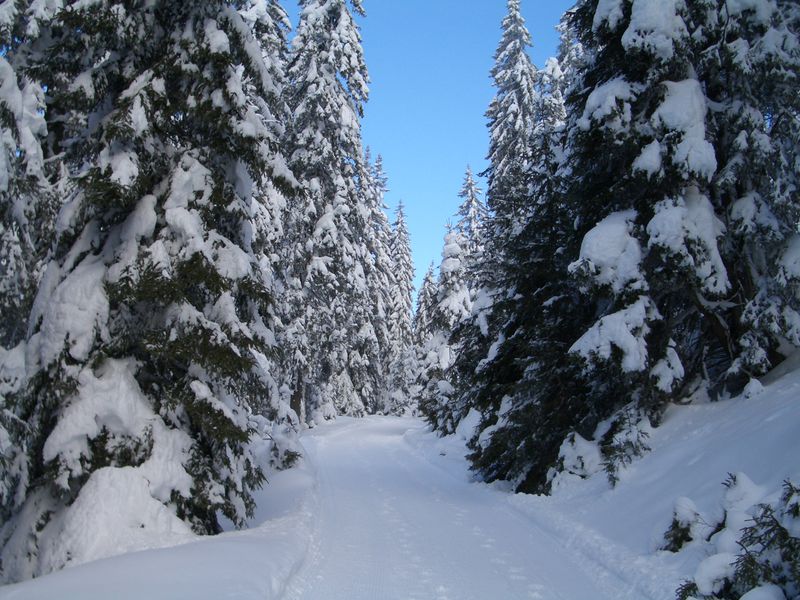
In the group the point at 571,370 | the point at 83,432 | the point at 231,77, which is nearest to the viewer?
the point at 83,432

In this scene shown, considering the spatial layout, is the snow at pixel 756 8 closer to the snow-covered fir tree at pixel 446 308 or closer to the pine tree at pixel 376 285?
the snow-covered fir tree at pixel 446 308

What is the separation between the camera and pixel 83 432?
772 cm

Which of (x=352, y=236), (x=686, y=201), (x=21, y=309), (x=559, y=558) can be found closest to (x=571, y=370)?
(x=686, y=201)

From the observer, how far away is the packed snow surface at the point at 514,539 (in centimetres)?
619

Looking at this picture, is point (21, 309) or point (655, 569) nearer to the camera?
point (655, 569)

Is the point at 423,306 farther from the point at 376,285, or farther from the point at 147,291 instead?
the point at 147,291

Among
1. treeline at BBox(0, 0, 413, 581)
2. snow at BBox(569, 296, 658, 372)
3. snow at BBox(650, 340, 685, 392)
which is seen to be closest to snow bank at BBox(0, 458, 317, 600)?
Result: treeline at BBox(0, 0, 413, 581)

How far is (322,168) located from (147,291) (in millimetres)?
19956

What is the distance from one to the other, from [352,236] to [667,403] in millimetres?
20526

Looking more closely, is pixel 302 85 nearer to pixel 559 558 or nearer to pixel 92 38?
pixel 92 38

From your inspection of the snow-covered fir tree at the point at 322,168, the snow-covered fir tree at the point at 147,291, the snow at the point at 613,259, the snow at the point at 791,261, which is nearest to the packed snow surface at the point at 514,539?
the snow-covered fir tree at the point at 147,291

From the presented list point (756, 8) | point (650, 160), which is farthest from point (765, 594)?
point (756, 8)

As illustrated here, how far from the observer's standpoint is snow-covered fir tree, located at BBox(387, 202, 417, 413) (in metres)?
51.7

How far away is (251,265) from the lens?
9.35m
